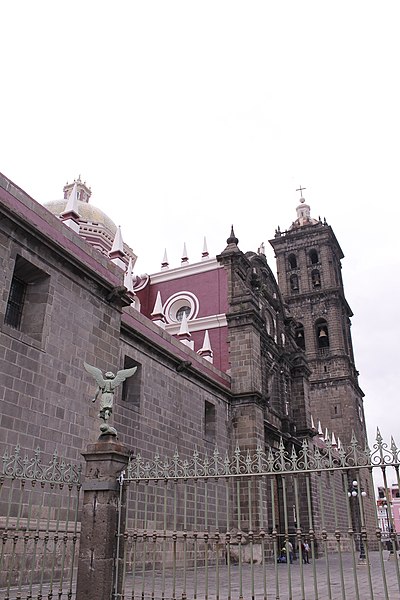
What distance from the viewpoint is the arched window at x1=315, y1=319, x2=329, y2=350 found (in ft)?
147

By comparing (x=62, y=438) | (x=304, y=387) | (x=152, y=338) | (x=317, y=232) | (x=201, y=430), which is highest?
(x=317, y=232)

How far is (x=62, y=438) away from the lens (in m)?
10.5

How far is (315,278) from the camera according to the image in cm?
4722

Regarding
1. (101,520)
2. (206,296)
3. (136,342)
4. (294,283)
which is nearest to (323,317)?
(294,283)

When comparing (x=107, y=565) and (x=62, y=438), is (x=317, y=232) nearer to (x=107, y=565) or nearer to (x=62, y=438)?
(x=62, y=438)

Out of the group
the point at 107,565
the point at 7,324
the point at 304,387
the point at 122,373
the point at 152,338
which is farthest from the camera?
the point at 304,387

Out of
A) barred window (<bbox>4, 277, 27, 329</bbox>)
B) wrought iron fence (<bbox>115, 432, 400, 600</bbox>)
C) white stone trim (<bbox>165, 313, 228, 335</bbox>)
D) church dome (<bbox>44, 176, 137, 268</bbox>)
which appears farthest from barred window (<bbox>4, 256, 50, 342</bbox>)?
white stone trim (<bbox>165, 313, 228, 335</bbox>)

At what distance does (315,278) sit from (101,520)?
139ft

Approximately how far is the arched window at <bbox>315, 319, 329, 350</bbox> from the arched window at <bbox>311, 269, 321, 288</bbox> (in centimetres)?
346

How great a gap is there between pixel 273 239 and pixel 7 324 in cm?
4181

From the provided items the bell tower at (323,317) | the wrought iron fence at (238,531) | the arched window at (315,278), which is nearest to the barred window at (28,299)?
the wrought iron fence at (238,531)

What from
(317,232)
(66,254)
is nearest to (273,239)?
(317,232)

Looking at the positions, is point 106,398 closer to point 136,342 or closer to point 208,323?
point 136,342

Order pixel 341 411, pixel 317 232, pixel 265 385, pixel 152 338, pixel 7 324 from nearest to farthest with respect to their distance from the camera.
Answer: pixel 7 324
pixel 152 338
pixel 265 385
pixel 341 411
pixel 317 232
